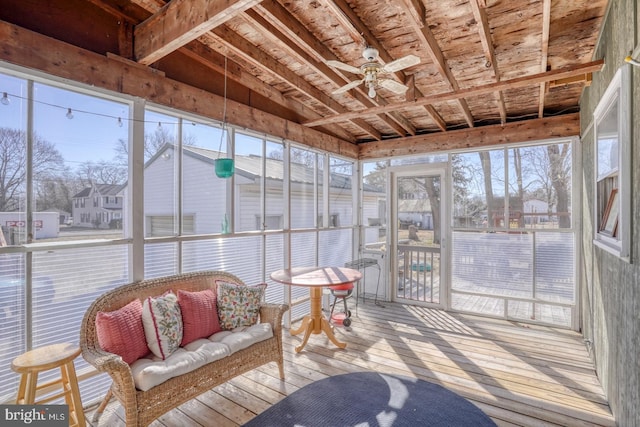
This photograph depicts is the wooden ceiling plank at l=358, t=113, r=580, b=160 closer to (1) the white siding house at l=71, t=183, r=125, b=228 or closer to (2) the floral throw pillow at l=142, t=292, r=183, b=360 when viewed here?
(1) the white siding house at l=71, t=183, r=125, b=228

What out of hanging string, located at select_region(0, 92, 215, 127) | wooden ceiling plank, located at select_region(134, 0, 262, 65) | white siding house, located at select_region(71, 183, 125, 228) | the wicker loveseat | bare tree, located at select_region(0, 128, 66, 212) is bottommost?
the wicker loveseat

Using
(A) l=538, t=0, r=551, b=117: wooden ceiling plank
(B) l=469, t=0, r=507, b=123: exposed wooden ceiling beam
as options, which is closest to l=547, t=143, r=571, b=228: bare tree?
(A) l=538, t=0, r=551, b=117: wooden ceiling plank

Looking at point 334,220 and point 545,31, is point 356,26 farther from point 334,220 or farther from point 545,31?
point 334,220

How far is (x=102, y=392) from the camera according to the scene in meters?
2.52

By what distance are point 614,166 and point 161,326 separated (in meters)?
3.41

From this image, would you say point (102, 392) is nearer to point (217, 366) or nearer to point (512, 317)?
point (217, 366)

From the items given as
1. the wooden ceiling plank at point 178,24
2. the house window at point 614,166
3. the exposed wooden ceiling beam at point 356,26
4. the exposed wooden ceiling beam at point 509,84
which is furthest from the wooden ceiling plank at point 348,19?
the house window at point 614,166

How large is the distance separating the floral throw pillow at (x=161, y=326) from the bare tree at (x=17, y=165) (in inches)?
41.9

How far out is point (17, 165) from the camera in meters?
2.08

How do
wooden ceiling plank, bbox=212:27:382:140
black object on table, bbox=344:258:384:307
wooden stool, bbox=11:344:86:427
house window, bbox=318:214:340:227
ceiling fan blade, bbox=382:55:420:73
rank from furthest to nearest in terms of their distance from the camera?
house window, bbox=318:214:340:227 < black object on table, bbox=344:258:384:307 < wooden ceiling plank, bbox=212:27:382:140 < ceiling fan blade, bbox=382:55:420:73 < wooden stool, bbox=11:344:86:427

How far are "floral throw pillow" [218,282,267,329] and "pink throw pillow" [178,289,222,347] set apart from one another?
0.07 metres

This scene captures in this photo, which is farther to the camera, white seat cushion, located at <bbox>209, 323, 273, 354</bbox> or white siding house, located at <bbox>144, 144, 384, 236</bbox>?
white siding house, located at <bbox>144, 144, 384, 236</bbox>

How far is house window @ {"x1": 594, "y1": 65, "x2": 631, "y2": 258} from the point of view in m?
1.86

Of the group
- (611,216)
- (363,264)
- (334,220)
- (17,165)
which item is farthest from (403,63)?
(363,264)
